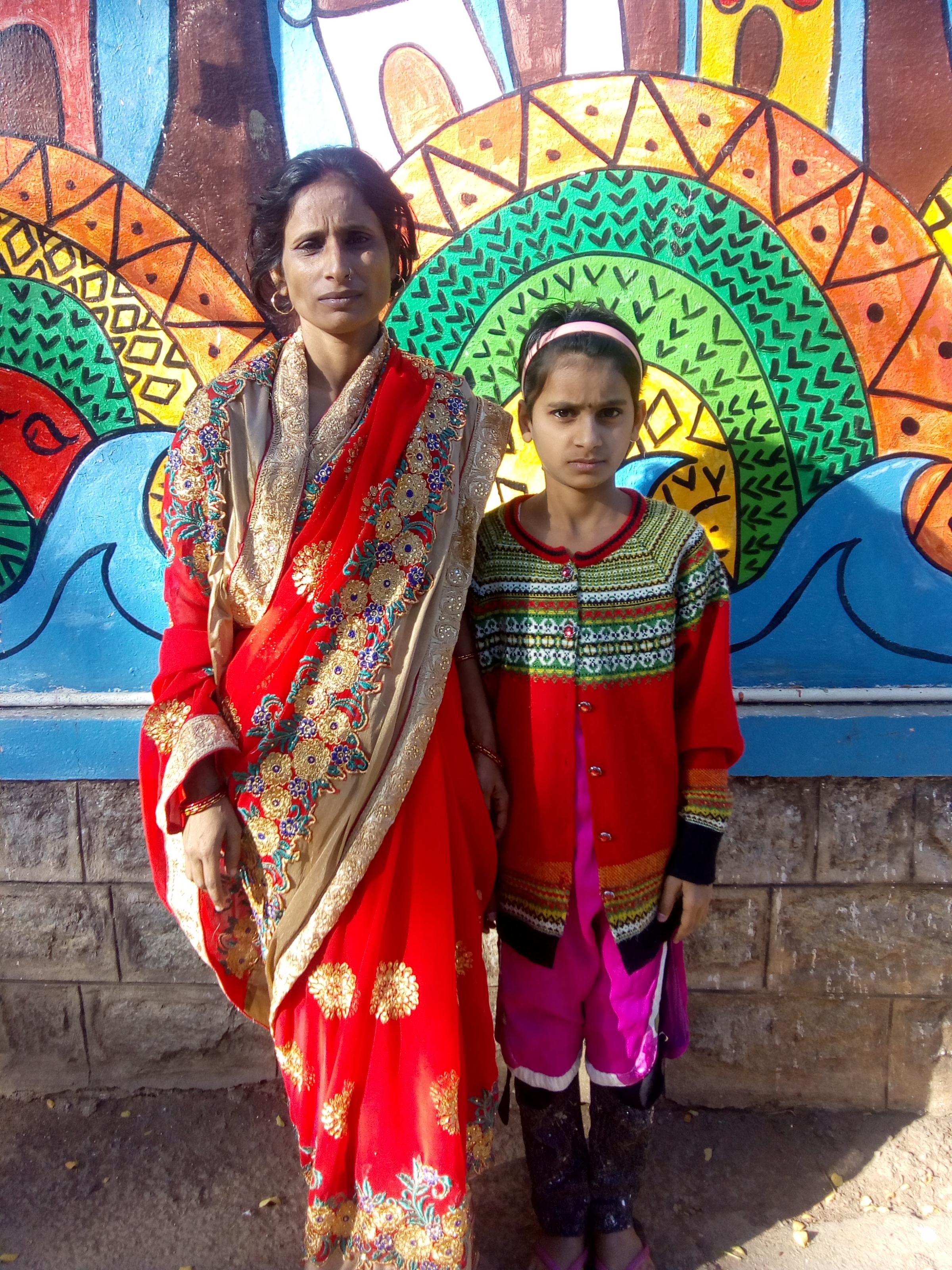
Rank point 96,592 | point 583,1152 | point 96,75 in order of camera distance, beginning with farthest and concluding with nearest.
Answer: point 96,592 → point 96,75 → point 583,1152

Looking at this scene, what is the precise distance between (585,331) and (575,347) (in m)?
0.04

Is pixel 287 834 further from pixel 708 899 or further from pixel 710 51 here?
pixel 710 51

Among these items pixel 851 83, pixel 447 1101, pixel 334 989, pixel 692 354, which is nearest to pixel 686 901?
pixel 447 1101

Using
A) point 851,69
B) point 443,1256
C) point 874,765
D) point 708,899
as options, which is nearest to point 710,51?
point 851,69

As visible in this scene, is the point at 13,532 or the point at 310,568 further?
the point at 13,532

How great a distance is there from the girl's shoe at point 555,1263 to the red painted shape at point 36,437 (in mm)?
2245

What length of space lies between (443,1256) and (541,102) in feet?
8.34

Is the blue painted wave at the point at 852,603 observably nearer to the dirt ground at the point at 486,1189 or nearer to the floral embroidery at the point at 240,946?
the dirt ground at the point at 486,1189

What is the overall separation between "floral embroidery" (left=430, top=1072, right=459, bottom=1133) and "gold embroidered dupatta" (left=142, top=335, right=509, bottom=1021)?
13.0 inches

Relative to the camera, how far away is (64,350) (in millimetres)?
2326

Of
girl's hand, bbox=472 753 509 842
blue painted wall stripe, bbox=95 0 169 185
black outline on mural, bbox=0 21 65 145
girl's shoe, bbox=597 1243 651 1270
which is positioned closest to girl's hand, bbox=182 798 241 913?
girl's hand, bbox=472 753 509 842

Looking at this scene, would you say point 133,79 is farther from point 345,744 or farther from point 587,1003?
point 587,1003

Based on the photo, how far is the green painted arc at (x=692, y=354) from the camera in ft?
7.19

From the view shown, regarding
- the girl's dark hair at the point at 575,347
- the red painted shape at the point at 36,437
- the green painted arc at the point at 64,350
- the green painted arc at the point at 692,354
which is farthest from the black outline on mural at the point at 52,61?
the girl's dark hair at the point at 575,347
